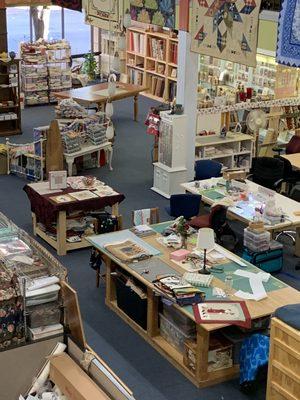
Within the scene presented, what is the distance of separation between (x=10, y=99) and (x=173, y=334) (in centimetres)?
1015

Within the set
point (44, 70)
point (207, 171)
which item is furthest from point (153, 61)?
point (207, 171)

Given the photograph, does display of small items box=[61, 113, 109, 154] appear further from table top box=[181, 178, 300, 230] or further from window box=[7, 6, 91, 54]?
window box=[7, 6, 91, 54]

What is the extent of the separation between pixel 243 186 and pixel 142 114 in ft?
27.1

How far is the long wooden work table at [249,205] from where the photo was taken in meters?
10.1

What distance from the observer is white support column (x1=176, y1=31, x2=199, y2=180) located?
41.3 ft

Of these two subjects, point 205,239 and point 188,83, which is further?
point 188,83

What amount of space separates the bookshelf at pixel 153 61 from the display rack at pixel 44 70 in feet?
6.67

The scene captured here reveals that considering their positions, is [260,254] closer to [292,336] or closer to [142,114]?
[292,336]

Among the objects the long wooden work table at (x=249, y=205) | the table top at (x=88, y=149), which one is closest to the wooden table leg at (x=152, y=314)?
the long wooden work table at (x=249, y=205)

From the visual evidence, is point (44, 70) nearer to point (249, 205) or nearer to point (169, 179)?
point (169, 179)

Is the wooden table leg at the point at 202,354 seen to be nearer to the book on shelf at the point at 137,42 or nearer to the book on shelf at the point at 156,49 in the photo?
the book on shelf at the point at 156,49

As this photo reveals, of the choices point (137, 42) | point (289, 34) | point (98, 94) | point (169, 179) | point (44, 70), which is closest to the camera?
point (289, 34)

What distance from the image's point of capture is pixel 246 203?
10.7 m

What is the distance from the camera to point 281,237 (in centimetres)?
1156
